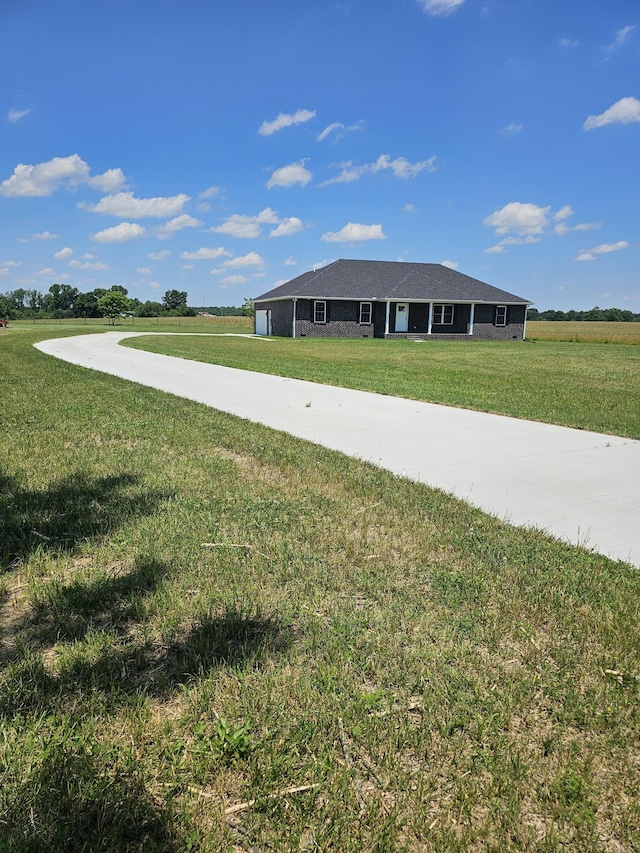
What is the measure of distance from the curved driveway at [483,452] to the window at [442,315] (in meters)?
26.9

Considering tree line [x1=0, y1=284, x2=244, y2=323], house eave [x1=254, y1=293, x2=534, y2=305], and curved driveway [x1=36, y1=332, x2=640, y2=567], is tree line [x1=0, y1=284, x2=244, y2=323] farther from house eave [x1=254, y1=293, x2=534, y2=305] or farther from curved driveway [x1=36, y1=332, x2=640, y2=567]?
curved driveway [x1=36, y1=332, x2=640, y2=567]

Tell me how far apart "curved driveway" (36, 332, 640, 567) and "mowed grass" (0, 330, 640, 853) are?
1.88ft

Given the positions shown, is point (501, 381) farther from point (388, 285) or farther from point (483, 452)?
point (388, 285)

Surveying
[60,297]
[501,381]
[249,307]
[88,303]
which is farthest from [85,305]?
[501,381]

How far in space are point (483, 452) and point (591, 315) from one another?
106794mm

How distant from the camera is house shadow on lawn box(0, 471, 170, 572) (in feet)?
11.7

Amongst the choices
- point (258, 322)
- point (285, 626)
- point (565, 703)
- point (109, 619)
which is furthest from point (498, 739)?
point (258, 322)

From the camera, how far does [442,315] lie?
3628 centimetres

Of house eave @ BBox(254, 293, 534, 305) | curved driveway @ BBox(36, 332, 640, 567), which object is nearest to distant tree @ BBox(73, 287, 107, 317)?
house eave @ BBox(254, 293, 534, 305)

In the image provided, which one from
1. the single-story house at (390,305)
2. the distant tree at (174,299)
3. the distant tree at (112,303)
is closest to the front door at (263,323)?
the single-story house at (390,305)

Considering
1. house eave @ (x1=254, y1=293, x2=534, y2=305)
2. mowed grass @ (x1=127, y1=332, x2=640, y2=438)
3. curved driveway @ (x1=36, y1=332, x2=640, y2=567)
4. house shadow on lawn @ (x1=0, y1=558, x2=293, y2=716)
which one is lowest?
house shadow on lawn @ (x1=0, y1=558, x2=293, y2=716)

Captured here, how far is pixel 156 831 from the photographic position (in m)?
1.65

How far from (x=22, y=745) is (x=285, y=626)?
1.12 metres

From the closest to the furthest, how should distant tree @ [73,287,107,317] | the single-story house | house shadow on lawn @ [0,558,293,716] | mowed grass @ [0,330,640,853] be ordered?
1. mowed grass @ [0,330,640,853]
2. house shadow on lawn @ [0,558,293,716]
3. the single-story house
4. distant tree @ [73,287,107,317]
